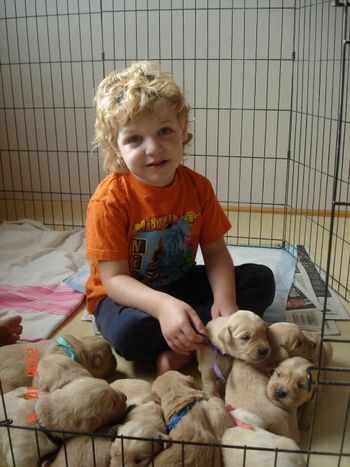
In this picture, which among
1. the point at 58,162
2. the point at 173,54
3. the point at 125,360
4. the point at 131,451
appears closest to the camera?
the point at 131,451

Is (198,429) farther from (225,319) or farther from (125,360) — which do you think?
(125,360)

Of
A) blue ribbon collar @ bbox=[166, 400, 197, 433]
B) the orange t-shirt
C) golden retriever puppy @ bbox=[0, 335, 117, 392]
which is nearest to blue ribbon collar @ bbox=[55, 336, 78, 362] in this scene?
golden retriever puppy @ bbox=[0, 335, 117, 392]

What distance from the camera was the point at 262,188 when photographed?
2.90 m

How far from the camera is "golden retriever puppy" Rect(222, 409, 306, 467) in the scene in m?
0.88

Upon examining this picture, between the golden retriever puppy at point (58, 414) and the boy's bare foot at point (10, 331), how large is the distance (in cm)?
43

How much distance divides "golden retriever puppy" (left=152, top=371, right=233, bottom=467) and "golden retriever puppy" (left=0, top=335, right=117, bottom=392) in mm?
279

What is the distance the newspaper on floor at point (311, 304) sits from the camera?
1613 millimetres

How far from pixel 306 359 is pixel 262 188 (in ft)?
5.96

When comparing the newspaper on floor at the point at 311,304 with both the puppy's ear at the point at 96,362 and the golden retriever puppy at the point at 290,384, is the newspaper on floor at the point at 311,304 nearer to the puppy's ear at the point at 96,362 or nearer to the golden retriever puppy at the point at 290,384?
the golden retriever puppy at the point at 290,384

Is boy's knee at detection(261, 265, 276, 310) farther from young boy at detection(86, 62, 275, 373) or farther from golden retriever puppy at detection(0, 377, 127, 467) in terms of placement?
golden retriever puppy at detection(0, 377, 127, 467)

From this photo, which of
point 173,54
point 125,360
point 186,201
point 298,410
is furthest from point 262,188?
point 298,410

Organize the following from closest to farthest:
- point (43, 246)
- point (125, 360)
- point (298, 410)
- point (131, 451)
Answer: point (131, 451), point (298, 410), point (125, 360), point (43, 246)

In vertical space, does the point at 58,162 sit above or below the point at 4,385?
above

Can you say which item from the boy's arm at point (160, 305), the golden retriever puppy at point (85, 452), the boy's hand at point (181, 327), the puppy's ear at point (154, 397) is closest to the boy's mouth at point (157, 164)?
the boy's arm at point (160, 305)
